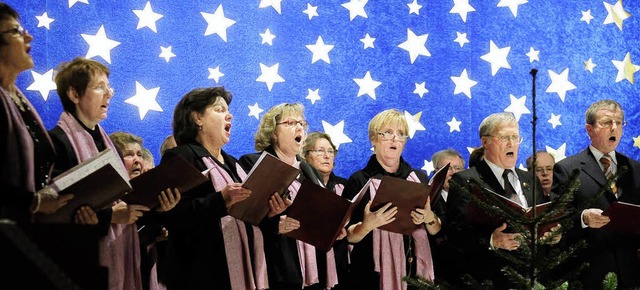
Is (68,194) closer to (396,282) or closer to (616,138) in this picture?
(396,282)

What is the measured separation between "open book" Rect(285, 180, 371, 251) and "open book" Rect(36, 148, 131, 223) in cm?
112

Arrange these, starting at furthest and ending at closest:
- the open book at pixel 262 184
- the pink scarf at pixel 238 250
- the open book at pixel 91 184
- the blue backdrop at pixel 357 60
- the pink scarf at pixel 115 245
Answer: the blue backdrop at pixel 357 60
the pink scarf at pixel 238 250
the open book at pixel 262 184
the pink scarf at pixel 115 245
the open book at pixel 91 184

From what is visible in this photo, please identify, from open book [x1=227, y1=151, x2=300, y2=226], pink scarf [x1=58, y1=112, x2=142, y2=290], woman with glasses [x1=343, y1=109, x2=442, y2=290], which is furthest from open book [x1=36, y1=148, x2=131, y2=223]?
woman with glasses [x1=343, y1=109, x2=442, y2=290]

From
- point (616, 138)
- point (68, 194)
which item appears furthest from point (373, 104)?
point (68, 194)

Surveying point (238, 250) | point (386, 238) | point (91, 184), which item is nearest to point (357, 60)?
point (386, 238)

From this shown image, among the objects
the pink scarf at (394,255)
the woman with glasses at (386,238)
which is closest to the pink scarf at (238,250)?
the woman with glasses at (386,238)

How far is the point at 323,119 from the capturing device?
259 inches

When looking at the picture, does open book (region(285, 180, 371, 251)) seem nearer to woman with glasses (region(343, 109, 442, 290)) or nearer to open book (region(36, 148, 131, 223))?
woman with glasses (region(343, 109, 442, 290))

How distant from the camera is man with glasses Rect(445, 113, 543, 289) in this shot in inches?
188

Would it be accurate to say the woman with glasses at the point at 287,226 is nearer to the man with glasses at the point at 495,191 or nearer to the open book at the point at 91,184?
the man with glasses at the point at 495,191

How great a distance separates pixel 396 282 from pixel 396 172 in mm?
666

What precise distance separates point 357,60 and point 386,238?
2.06 m

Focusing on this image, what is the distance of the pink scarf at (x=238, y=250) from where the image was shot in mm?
4199

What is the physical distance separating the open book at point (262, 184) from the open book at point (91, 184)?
0.71 metres
